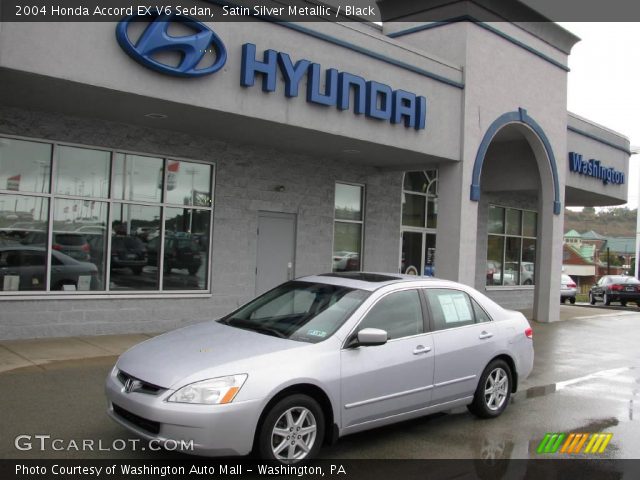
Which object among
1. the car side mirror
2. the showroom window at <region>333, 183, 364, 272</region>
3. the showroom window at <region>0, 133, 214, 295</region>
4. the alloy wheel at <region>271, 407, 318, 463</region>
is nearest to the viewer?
the alloy wheel at <region>271, 407, 318, 463</region>

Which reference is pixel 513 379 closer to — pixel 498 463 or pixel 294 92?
pixel 498 463

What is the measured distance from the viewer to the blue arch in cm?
1358

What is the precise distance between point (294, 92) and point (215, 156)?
2508 mm

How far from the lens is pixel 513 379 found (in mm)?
7020

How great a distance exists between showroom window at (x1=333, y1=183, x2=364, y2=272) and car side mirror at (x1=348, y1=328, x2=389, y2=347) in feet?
28.5

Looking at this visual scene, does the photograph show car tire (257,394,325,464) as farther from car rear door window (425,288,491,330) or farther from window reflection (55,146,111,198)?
window reflection (55,146,111,198)

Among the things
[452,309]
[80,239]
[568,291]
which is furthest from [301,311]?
[568,291]

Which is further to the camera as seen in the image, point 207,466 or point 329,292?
point 329,292

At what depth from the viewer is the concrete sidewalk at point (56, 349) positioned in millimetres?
8055

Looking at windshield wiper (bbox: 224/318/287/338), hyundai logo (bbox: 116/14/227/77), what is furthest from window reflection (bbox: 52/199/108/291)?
windshield wiper (bbox: 224/318/287/338)

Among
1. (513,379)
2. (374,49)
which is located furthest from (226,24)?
(513,379)

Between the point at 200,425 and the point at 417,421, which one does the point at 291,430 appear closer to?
the point at 200,425

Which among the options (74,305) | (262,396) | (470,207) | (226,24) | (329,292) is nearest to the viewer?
(262,396)

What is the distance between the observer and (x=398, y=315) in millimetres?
5941
